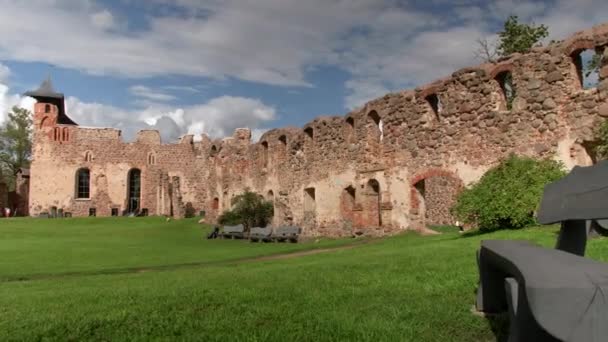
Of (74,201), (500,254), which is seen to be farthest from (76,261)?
(74,201)

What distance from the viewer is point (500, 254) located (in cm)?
305

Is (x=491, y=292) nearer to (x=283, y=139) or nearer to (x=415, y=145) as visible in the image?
(x=415, y=145)

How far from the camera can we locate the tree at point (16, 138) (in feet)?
175

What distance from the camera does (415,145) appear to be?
54.3 ft

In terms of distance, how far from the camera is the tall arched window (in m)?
44.5

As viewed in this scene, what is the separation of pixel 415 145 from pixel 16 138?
48.3 meters

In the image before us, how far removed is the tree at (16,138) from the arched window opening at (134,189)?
1458 cm

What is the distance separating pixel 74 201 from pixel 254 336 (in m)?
44.0

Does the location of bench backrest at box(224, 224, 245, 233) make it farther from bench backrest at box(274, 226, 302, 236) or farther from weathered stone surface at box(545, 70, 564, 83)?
weathered stone surface at box(545, 70, 564, 83)

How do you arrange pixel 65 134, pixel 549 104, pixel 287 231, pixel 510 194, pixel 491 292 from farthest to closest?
pixel 65 134 → pixel 287 231 → pixel 549 104 → pixel 510 194 → pixel 491 292

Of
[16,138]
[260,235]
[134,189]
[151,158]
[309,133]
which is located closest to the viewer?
[260,235]

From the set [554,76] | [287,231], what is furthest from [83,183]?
[554,76]

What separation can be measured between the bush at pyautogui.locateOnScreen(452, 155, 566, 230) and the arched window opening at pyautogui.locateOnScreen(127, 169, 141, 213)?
123 feet

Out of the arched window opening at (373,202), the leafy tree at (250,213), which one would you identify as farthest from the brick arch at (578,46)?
the leafy tree at (250,213)
